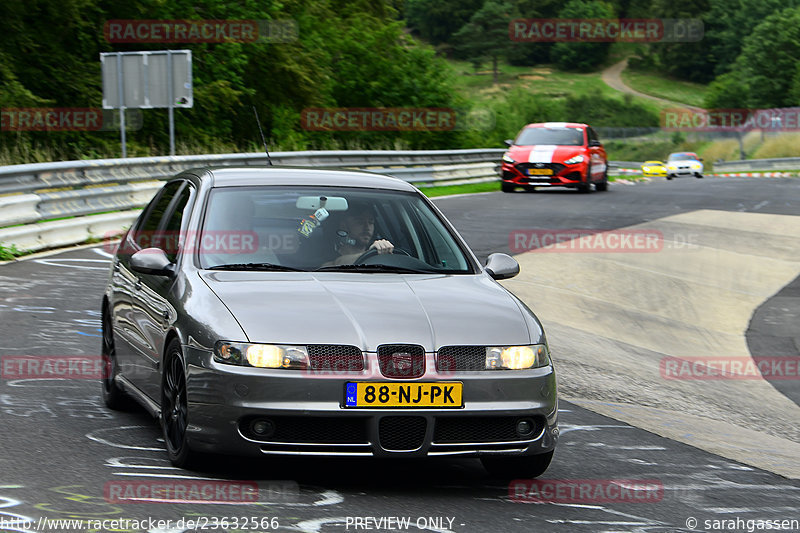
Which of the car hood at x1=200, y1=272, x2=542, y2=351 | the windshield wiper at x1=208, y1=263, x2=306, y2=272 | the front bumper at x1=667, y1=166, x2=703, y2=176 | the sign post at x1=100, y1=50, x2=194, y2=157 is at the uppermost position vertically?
the sign post at x1=100, y1=50, x2=194, y2=157

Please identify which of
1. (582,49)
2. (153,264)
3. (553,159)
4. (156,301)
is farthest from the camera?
(582,49)

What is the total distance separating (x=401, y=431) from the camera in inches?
214

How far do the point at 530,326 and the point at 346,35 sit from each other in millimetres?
42567

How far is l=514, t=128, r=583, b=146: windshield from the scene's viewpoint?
2844 cm

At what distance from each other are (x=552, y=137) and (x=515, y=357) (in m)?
23.5

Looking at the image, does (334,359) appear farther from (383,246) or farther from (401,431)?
(383,246)

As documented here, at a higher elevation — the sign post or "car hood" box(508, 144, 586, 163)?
the sign post

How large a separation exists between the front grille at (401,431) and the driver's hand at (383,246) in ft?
4.77

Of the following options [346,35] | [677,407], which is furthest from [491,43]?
[677,407]

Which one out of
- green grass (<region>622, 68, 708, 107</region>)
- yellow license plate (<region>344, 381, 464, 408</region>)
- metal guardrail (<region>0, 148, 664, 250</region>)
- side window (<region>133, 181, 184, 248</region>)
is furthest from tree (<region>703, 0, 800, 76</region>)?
yellow license plate (<region>344, 381, 464, 408</region>)

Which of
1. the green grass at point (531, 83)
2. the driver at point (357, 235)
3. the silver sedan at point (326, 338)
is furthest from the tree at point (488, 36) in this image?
the silver sedan at point (326, 338)

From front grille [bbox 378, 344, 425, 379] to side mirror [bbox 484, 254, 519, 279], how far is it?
145cm

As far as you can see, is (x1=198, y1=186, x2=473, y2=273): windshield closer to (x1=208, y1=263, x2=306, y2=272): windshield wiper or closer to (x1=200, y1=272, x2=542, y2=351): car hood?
(x1=208, y1=263, x2=306, y2=272): windshield wiper

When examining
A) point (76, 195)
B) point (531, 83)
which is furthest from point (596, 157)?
point (531, 83)
